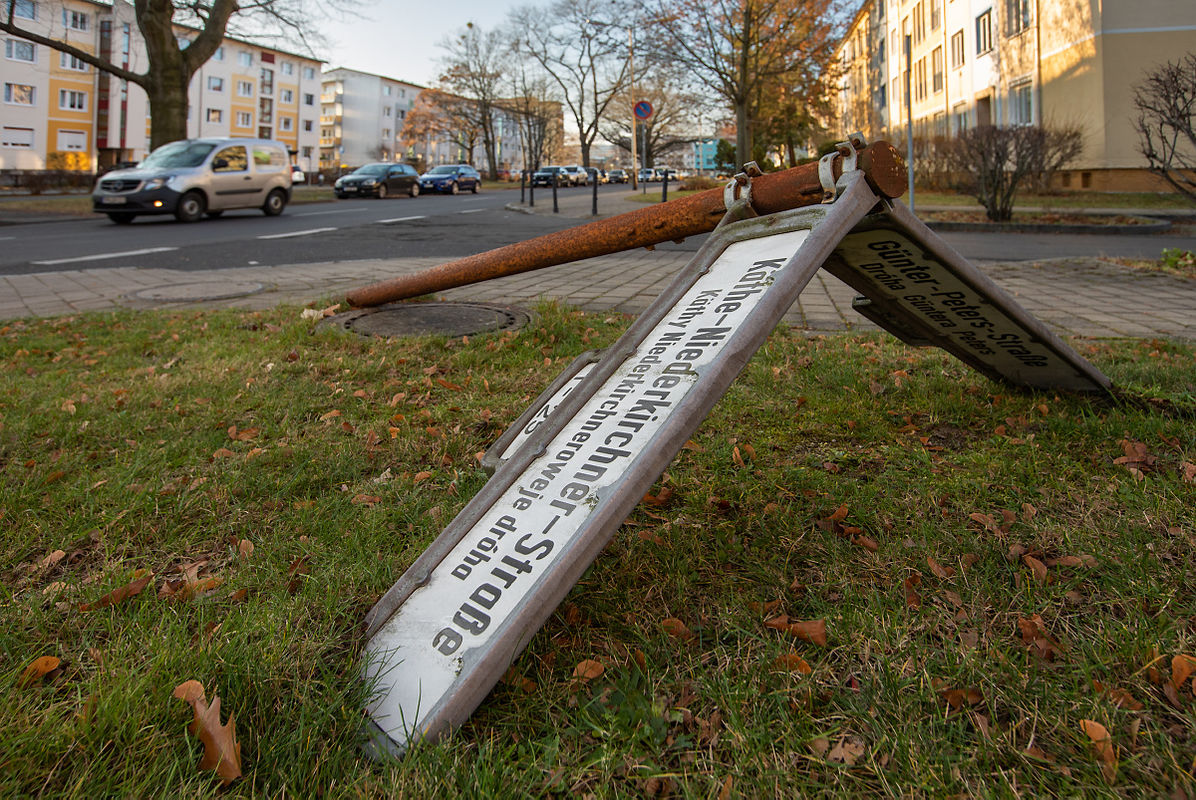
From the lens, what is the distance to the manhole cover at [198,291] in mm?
6531

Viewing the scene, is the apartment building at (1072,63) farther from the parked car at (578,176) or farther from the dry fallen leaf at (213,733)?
the parked car at (578,176)

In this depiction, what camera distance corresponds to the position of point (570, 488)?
5.25 ft

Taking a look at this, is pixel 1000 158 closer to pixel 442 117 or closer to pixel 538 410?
pixel 538 410

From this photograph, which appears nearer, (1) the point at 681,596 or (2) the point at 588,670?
(2) the point at 588,670

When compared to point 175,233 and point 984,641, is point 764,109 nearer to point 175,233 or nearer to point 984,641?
point 175,233

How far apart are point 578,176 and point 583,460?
54.5 m

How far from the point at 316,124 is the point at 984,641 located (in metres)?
84.8

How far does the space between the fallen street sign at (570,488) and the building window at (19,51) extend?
63.7m

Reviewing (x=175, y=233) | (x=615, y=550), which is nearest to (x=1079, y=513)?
(x=615, y=550)

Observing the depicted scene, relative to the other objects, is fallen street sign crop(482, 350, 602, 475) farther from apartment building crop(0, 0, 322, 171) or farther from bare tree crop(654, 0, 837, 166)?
apartment building crop(0, 0, 322, 171)

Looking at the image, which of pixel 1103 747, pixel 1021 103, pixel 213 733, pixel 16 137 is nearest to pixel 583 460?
pixel 213 733

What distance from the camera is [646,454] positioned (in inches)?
59.5

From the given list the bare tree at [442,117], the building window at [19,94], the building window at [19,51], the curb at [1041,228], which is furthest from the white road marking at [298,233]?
the bare tree at [442,117]

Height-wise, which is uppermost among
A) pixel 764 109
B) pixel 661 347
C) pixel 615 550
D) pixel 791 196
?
pixel 764 109
